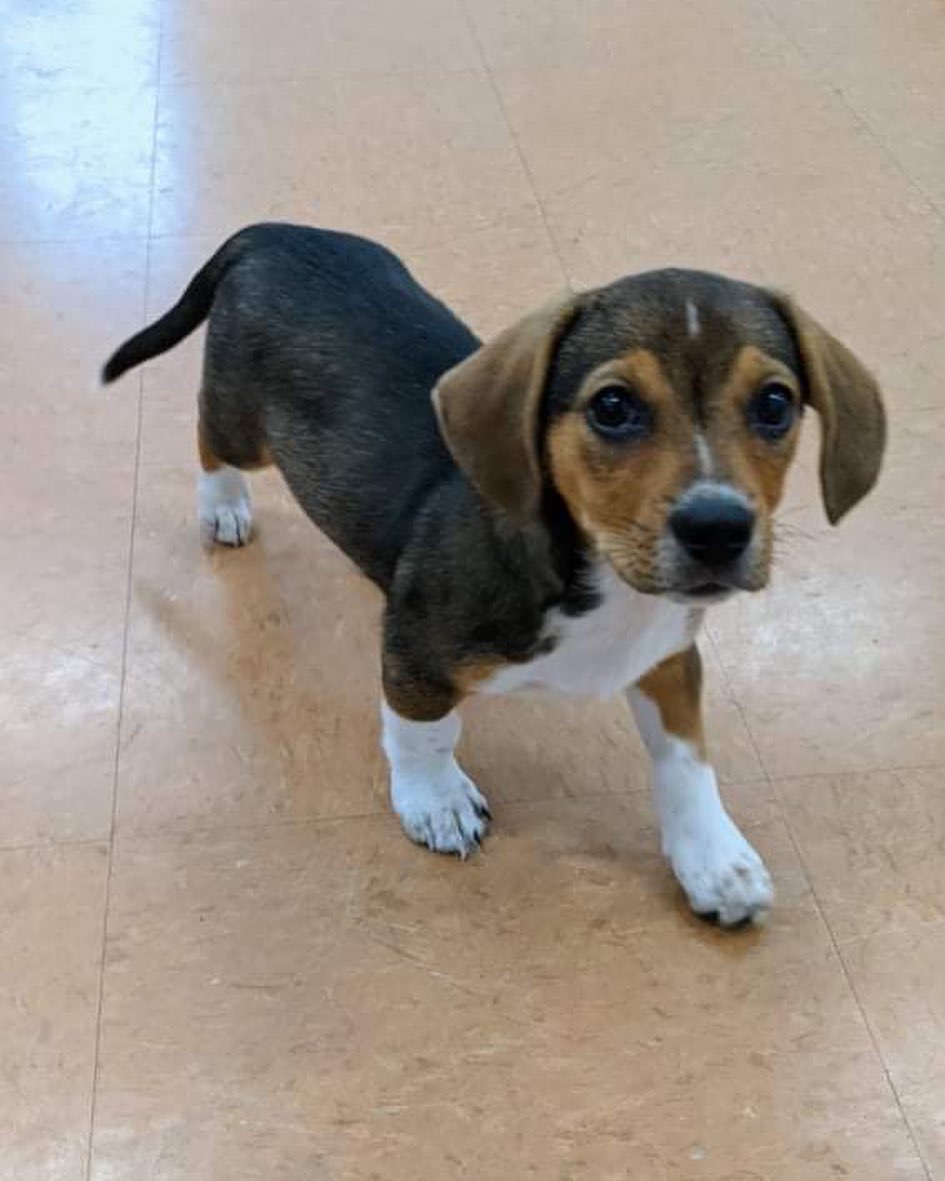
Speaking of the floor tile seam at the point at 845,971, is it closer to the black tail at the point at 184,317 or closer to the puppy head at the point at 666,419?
the puppy head at the point at 666,419

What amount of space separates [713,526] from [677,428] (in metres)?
0.12

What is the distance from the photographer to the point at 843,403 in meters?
1.79

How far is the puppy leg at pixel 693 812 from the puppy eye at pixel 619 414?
0.54 metres

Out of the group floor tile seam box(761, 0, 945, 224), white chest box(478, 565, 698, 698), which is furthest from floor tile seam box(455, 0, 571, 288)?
white chest box(478, 565, 698, 698)

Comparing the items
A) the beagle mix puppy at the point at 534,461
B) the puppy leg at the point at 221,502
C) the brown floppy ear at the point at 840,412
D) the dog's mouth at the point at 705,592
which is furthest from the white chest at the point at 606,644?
the puppy leg at the point at 221,502

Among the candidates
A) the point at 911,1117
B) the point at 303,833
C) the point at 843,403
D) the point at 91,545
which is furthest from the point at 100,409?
the point at 911,1117

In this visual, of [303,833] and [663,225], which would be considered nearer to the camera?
[303,833]

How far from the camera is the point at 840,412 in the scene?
5.88 ft

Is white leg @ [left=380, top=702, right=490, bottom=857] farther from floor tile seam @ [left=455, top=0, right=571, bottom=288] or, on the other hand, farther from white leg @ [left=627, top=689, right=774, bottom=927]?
floor tile seam @ [left=455, top=0, right=571, bottom=288]

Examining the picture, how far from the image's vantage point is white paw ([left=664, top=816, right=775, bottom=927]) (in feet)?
7.06

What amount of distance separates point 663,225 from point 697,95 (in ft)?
2.21

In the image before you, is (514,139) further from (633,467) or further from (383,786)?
(633,467)

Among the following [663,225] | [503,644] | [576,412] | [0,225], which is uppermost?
[576,412]

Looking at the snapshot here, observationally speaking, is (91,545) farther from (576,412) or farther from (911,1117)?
(911,1117)
